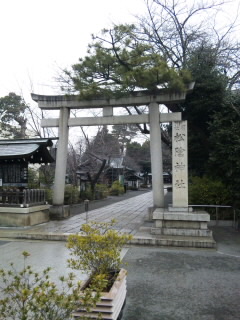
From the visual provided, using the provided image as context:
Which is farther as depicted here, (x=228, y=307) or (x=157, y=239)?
(x=157, y=239)

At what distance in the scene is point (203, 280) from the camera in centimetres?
551

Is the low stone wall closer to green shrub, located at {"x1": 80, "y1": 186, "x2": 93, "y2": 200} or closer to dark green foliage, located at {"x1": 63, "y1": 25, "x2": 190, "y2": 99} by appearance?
dark green foliage, located at {"x1": 63, "y1": 25, "x2": 190, "y2": 99}

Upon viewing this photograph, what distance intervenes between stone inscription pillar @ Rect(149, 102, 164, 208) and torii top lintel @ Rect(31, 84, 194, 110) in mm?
A: 376

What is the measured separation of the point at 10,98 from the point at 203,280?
31350 millimetres

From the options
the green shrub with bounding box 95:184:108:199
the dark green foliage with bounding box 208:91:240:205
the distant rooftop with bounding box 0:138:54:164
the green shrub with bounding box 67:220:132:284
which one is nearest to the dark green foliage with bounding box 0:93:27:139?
the green shrub with bounding box 95:184:108:199

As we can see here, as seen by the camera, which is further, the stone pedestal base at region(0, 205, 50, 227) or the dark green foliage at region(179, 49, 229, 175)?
the dark green foliage at region(179, 49, 229, 175)

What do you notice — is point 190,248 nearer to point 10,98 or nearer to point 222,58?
point 222,58

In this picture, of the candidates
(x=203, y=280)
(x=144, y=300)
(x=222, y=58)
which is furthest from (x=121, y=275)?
(x=222, y=58)

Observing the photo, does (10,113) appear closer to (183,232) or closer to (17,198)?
(17,198)

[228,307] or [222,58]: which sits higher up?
[222,58]

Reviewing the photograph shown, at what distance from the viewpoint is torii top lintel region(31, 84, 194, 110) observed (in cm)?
1170

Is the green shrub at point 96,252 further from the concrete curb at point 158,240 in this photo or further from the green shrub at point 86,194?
the green shrub at point 86,194

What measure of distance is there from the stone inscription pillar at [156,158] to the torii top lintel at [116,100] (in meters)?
0.38

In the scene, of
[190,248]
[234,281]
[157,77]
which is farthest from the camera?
[157,77]
